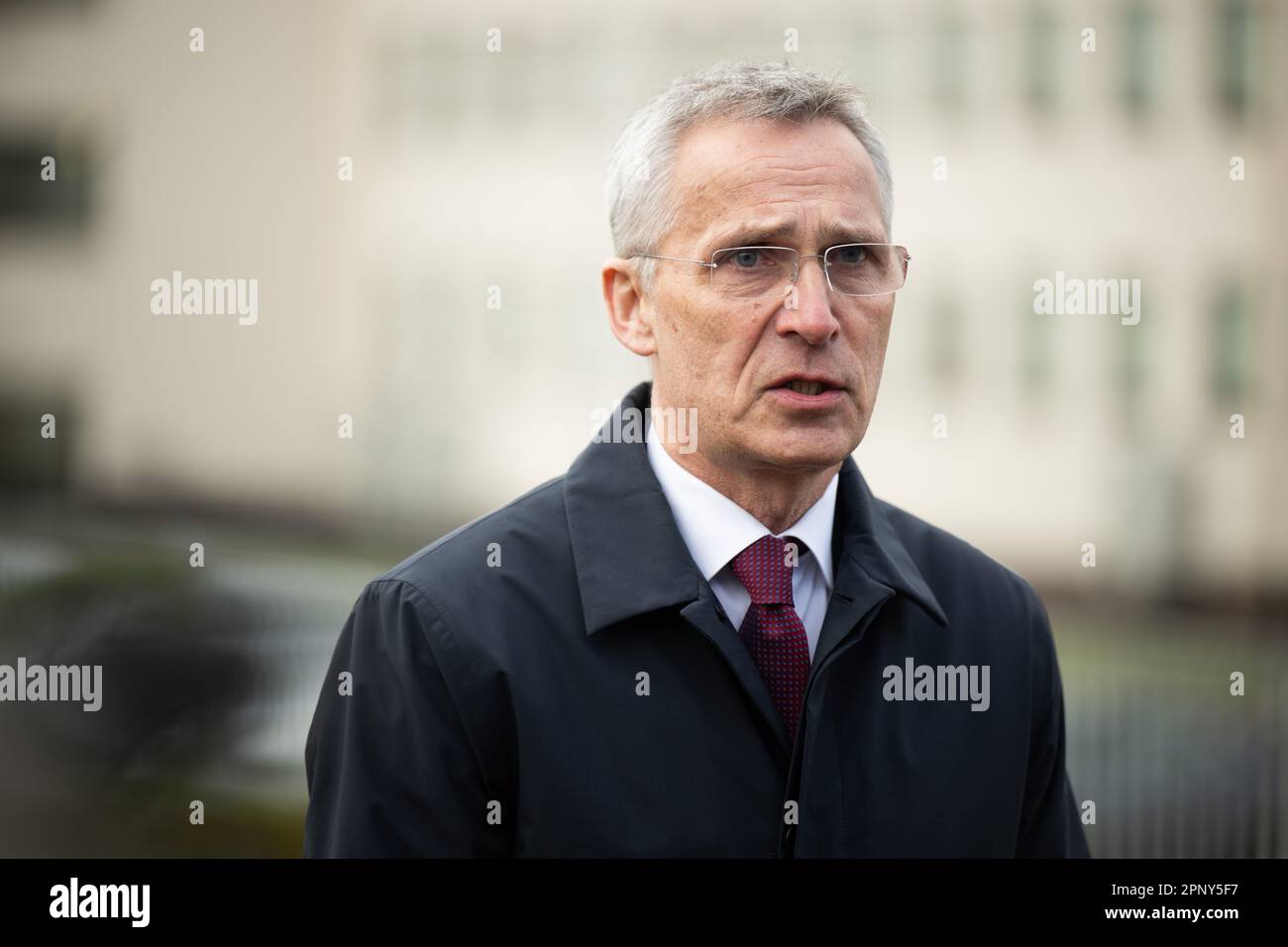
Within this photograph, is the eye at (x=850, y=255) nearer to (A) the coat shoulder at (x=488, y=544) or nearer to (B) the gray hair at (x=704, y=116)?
(B) the gray hair at (x=704, y=116)

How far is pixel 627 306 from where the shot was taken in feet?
10.0

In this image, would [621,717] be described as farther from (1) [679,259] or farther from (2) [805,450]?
(1) [679,259]

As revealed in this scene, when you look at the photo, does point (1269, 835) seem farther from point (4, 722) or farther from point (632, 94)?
point (632, 94)

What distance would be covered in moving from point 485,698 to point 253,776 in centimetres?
480

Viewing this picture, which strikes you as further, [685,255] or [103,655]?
[103,655]

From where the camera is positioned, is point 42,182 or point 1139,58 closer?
point 1139,58

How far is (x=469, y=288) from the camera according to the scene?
753 inches

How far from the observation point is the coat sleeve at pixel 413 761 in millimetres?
2439

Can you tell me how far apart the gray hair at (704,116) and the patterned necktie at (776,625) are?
2.26 ft

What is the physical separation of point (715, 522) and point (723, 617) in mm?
268

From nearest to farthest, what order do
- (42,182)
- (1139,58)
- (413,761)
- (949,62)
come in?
(413,761)
(1139,58)
(949,62)
(42,182)

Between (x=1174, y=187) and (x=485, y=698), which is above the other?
(x=1174, y=187)

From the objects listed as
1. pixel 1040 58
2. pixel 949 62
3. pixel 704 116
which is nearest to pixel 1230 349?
pixel 1040 58
